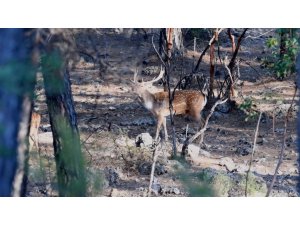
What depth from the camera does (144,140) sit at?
390 cm

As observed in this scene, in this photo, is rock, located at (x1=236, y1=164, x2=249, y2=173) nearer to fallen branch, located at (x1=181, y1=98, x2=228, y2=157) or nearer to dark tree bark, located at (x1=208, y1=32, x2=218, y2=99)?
fallen branch, located at (x1=181, y1=98, x2=228, y2=157)

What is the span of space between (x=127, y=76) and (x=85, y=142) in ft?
1.39

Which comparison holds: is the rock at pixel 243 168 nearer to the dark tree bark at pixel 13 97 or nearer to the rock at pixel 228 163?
the rock at pixel 228 163

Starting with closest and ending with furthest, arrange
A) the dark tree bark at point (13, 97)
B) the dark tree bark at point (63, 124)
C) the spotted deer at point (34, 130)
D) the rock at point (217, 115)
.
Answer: the dark tree bark at point (13, 97) < the dark tree bark at point (63, 124) < the spotted deer at point (34, 130) < the rock at point (217, 115)

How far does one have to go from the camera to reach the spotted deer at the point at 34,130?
10.2 feet

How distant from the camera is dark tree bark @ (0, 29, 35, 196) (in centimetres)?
244

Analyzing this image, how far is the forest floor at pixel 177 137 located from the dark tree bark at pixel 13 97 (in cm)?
77

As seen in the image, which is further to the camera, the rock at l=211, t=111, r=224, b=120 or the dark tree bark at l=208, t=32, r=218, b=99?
the rock at l=211, t=111, r=224, b=120

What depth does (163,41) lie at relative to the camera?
3.70 metres

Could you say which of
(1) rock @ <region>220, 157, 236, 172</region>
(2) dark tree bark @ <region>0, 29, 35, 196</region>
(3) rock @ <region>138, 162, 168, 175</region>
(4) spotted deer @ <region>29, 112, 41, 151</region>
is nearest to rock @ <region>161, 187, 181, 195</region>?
(3) rock @ <region>138, 162, 168, 175</region>

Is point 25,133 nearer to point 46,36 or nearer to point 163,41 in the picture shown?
point 46,36

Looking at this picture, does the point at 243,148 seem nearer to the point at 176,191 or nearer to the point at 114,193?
the point at 176,191

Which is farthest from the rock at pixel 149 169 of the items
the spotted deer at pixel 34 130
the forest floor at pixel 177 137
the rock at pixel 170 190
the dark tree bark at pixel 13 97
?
the dark tree bark at pixel 13 97

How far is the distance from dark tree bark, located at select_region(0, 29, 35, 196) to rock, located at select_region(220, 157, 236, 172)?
4.59 ft
